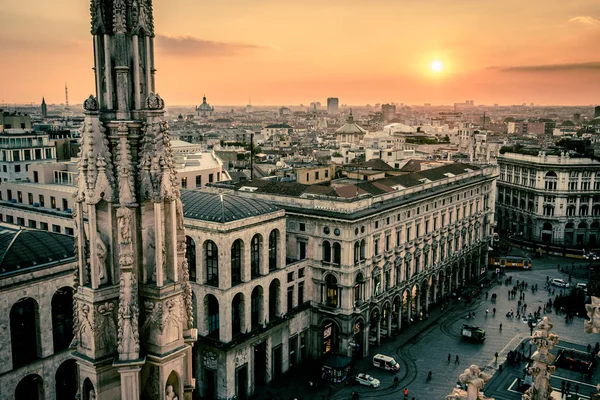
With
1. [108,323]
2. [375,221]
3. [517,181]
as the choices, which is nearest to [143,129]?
[108,323]

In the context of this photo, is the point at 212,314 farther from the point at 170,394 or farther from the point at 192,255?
the point at 170,394

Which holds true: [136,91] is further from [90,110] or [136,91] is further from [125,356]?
[125,356]

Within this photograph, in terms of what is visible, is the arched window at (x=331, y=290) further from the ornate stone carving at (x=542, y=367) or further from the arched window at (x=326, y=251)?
the ornate stone carving at (x=542, y=367)

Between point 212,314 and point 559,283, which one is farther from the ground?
point 212,314

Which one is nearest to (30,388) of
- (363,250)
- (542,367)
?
(542,367)

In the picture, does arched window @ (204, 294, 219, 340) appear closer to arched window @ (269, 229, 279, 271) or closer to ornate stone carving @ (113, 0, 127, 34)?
arched window @ (269, 229, 279, 271)
